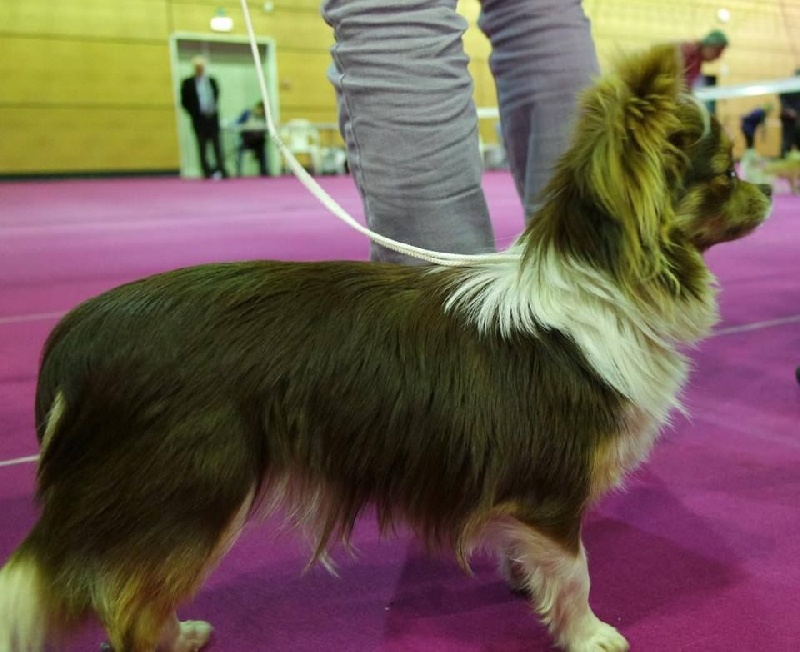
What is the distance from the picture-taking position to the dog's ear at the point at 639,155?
1263 millimetres

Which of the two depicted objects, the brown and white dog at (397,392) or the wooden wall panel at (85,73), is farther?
the wooden wall panel at (85,73)

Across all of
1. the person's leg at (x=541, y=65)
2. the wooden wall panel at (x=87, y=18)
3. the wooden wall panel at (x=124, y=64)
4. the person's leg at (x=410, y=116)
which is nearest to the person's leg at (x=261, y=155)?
the wooden wall panel at (x=124, y=64)

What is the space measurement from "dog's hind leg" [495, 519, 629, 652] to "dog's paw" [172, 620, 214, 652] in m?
0.58

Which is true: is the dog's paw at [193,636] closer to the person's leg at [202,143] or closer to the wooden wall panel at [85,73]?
the person's leg at [202,143]

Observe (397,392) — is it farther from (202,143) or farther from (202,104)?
(202,143)

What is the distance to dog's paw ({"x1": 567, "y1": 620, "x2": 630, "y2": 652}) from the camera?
1.43 metres

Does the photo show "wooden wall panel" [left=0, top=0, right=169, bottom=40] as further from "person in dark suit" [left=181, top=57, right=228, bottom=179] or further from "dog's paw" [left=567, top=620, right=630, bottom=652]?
"dog's paw" [left=567, top=620, right=630, bottom=652]

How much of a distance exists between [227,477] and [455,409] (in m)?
0.38

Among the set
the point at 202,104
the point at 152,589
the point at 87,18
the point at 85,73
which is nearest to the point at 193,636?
the point at 152,589

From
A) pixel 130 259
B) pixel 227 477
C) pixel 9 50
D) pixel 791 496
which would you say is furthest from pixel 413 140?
A: pixel 9 50

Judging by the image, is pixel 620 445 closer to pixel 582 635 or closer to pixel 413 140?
pixel 582 635

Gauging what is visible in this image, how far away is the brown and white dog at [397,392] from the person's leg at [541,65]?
2.23 feet

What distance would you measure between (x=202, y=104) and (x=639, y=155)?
15.5 meters

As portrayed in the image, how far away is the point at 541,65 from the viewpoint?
2.03 meters
